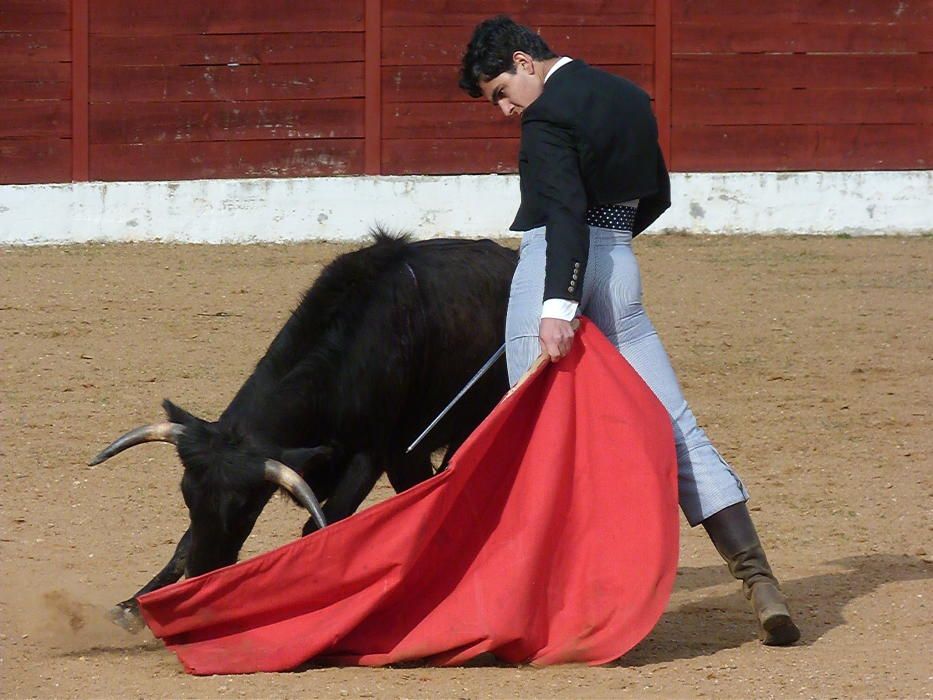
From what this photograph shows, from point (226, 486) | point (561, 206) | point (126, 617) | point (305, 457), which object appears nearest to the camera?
point (561, 206)

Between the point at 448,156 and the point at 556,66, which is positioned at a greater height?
the point at 448,156

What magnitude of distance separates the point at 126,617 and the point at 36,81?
7.35 meters

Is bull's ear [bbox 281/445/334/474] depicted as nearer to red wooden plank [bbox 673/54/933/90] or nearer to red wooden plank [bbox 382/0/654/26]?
red wooden plank [bbox 382/0/654/26]

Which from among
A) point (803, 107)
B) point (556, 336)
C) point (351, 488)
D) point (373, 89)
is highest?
point (373, 89)

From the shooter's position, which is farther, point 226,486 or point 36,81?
point 36,81

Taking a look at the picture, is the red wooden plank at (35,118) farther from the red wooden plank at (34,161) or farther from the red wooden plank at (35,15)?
the red wooden plank at (35,15)

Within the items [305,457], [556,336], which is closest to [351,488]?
[305,457]

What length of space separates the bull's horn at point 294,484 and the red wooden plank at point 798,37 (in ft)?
25.3

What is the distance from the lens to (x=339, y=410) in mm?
4645

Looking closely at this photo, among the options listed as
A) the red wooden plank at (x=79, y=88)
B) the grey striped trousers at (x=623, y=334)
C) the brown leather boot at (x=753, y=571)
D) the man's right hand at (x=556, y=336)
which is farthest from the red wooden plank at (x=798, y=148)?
the man's right hand at (x=556, y=336)

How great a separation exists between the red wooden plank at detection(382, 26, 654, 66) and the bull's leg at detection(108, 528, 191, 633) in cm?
682

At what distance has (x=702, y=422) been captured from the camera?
716 centimetres

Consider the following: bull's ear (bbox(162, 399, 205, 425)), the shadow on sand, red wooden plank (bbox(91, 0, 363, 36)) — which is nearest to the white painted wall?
red wooden plank (bbox(91, 0, 363, 36))

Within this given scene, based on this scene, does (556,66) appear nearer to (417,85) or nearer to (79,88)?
(417,85)
